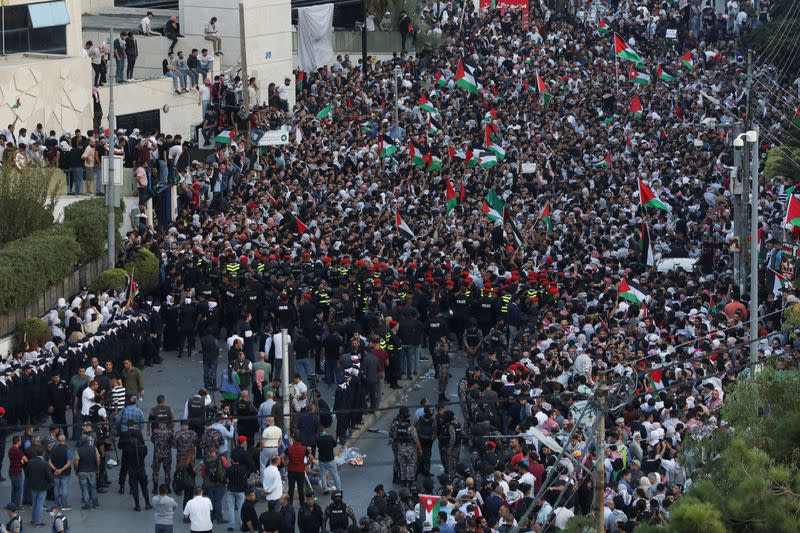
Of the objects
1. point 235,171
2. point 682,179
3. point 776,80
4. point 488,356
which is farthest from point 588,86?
point 488,356

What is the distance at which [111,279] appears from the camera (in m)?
34.8

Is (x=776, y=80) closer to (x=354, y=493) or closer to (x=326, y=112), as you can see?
(x=326, y=112)

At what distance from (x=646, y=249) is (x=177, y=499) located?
12054 mm

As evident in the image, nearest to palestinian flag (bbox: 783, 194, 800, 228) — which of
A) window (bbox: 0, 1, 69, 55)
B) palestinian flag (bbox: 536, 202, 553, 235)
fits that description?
palestinian flag (bbox: 536, 202, 553, 235)

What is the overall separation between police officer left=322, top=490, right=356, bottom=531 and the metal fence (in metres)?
10.6

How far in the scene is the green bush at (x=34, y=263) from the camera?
33062 millimetres

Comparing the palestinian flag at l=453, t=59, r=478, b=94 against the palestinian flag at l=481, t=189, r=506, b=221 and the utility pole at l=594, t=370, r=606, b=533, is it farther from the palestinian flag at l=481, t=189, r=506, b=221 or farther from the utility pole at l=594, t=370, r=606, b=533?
the utility pole at l=594, t=370, r=606, b=533

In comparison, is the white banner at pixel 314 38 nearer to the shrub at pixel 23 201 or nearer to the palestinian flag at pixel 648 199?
the shrub at pixel 23 201

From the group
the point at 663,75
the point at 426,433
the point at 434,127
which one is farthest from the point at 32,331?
the point at 663,75

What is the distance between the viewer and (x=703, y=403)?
84.3ft

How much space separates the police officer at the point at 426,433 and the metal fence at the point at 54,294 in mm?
9071

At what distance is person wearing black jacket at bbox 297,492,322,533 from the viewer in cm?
2439

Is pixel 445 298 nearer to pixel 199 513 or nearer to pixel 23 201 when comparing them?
pixel 23 201

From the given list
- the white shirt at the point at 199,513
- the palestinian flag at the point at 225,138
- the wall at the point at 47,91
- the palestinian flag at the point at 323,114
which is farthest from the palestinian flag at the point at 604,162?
the white shirt at the point at 199,513
